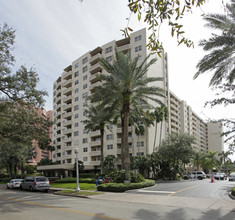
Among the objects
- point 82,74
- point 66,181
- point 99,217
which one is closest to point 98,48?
point 82,74

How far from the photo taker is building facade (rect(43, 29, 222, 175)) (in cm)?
5459

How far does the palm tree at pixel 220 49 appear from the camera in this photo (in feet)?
49.9

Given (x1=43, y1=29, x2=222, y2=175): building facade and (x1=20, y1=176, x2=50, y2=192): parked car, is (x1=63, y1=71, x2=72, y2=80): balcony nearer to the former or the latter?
(x1=43, y1=29, x2=222, y2=175): building facade

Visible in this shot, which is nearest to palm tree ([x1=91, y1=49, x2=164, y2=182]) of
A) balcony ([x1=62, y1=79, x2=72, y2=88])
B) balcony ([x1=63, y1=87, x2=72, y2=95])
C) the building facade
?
the building facade

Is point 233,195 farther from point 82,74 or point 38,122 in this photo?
point 82,74

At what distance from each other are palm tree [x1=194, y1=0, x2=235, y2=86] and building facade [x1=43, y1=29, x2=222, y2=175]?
30811mm

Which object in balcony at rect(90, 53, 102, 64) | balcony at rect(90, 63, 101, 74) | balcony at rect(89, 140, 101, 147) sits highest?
balcony at rect(90, 53, 102, 64)

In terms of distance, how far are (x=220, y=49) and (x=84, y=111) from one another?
1680 inches

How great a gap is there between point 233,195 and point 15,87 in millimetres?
16104

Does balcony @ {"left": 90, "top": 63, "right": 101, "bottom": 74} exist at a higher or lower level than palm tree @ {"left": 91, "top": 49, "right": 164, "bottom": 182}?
higher

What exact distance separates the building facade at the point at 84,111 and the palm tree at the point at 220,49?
30811 mm

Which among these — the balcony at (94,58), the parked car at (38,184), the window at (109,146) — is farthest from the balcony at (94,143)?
the parked car at (38,184)

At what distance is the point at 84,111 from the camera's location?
55.8 meters

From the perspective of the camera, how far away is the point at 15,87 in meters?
16.3
